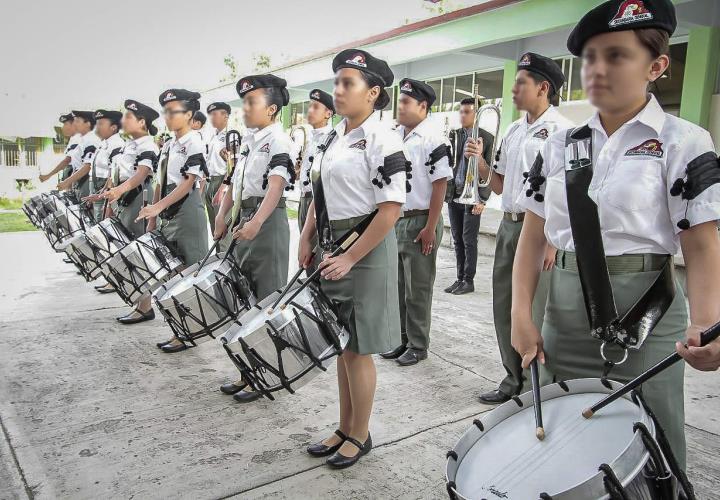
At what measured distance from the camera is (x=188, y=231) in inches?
185

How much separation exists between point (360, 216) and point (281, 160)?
1.22 m

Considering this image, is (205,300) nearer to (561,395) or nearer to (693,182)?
(561,395)

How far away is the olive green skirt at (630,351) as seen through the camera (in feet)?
5.08

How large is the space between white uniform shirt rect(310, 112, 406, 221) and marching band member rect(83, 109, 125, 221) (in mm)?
4749

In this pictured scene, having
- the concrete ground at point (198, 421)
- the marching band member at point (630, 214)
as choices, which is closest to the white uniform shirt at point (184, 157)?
the concrete ground at point (198, 421)

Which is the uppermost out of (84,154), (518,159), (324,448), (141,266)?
(518,159)

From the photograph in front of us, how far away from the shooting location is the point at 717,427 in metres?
3.15

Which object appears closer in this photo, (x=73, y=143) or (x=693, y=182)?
(x=693, y=182)

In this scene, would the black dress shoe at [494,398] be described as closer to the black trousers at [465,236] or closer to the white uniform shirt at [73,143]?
the black trousers at [465,236]

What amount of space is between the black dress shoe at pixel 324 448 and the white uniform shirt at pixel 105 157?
4.99 m

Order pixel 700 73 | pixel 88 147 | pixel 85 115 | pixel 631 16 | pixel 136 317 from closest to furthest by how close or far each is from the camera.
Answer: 1. pixel 631 16
2. pixel 136 317
3. pixel 88 147
4. pixel 85 115
5. pixel 700 73

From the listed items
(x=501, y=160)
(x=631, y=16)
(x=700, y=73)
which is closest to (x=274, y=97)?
(x=501, y=160)

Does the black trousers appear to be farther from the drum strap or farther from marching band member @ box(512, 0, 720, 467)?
the drum strap

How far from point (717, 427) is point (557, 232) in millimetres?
2256
